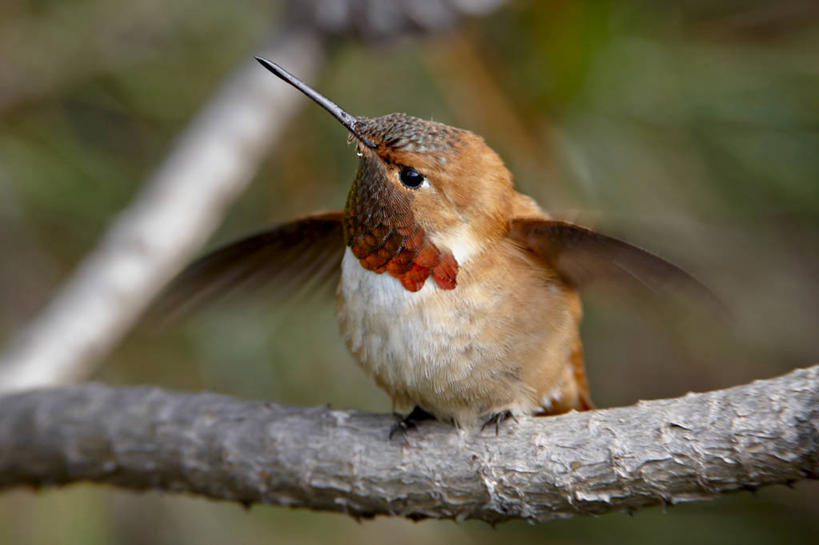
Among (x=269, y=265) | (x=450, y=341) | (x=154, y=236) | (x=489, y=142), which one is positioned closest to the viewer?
(x=450, y=341)

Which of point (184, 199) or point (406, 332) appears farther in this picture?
point (184, 199)

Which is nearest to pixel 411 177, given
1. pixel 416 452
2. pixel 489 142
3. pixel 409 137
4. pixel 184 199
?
pixel 409 137

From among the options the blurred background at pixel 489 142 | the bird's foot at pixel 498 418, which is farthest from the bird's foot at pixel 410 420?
the blurred background at pixel 489 142

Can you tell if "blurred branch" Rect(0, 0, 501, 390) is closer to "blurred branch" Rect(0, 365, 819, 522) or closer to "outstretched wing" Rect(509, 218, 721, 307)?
"blurred branch" Rect(0, 365, 819, 522)

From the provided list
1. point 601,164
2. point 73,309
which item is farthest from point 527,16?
point 73,309

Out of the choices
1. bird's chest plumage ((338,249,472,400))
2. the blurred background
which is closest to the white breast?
bird's chest plumage ((338,249,472,400))

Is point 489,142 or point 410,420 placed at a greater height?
point 489,142

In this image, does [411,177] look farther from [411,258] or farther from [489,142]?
[489,142]
